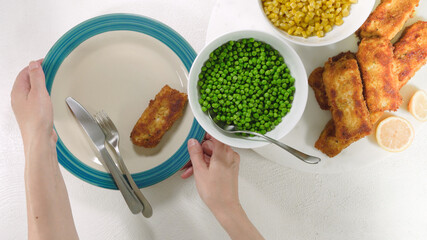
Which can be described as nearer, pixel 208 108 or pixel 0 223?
pixel 208 108

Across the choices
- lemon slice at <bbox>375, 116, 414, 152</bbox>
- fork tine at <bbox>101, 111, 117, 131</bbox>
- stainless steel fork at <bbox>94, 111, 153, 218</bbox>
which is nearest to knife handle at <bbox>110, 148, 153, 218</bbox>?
stainless steel fork at <bbox>94, 111, 153, 218</bbox>

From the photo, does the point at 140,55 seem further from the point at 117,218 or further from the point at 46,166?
the point at 117,218

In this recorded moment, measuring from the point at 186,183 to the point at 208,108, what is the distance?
2.69 feet

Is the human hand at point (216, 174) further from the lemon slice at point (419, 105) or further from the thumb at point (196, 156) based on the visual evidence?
the lemon slice at point (419, 105)

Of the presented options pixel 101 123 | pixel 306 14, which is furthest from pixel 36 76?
pixel 306 14

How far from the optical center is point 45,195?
1935mm

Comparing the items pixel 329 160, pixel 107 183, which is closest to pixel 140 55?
pixel 107 183

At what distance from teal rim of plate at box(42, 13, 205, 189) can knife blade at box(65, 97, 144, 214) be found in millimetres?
103

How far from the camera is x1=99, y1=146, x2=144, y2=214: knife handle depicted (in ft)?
6.69

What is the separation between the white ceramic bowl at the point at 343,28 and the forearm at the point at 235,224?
1195 millimetres

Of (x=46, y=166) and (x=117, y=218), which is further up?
(x=46, y=166)

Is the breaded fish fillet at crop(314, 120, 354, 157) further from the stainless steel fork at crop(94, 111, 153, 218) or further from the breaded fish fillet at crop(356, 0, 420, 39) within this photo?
the stainless steel fork at crop(94, 111, 153, 218)

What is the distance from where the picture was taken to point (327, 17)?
6.55 feet

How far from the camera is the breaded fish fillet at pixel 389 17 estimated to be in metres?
2.13
